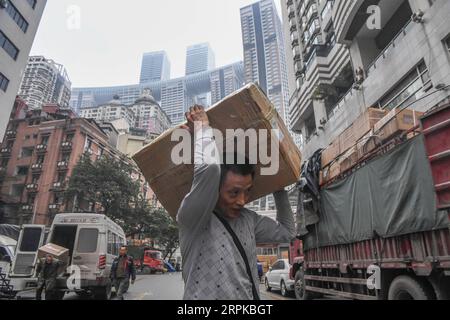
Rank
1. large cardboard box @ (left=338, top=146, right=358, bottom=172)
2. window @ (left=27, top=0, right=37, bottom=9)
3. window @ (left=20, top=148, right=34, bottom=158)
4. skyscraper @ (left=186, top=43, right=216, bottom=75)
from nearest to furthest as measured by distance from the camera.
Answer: large cardboard box @ (left=338, top=146, right=358, bottom=172)
window @ (left=27, top=0, right=37, bottom=9)
window @ (left=20, top=148, right=34, bottom=158)
skyscraper @ (left=186, top=43, right=216, bottom=75)

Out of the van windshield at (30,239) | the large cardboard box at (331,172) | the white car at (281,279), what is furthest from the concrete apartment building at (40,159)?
the large cardboard box at (331,172)

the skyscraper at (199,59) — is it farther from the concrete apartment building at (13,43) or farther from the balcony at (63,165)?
the concrete apartment building at (13,43)

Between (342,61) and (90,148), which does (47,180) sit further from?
(342,61)

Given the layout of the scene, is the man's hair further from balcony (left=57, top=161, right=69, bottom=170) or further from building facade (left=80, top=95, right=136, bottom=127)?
building facade (left=80, top=95, right=136, bottom=127)

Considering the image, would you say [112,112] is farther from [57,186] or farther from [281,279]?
[281,279]

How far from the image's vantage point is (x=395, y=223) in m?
5.22

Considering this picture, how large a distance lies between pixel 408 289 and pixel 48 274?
8.79 meters

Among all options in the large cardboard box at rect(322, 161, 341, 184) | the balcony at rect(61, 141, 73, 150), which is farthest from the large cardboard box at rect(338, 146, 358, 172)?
the balcony at rect(61, 141, 73, 150)

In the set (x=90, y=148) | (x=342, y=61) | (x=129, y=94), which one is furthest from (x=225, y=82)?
(x=342, y=61)

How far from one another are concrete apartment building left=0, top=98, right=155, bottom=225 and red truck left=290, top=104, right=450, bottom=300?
88.7ft

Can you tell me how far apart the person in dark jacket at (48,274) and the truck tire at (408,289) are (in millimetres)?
8386

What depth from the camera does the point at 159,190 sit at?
2162mm

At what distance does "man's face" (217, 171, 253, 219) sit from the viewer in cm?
170
